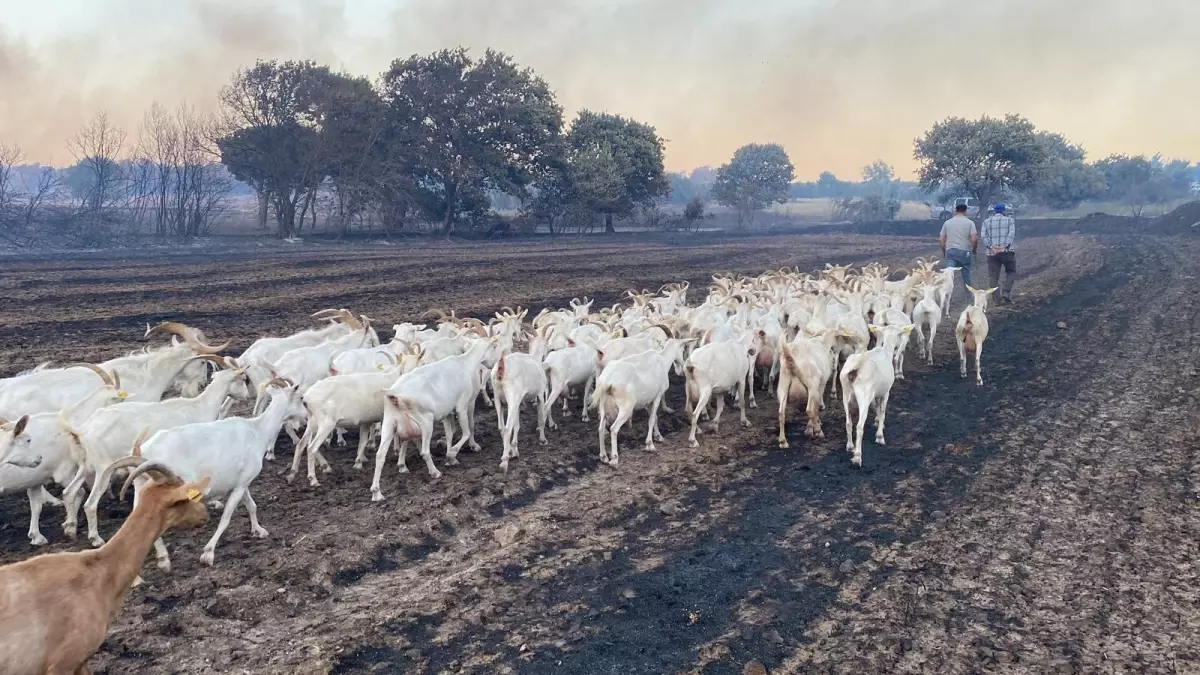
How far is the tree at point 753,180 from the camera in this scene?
73750 mm

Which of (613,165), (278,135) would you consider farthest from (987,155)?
(278,135)

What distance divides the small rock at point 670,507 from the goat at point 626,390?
1320 mm

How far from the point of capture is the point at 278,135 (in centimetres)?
4006

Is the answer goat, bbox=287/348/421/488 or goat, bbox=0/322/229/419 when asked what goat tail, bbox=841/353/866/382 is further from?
goat, bbox=0/322/229/419

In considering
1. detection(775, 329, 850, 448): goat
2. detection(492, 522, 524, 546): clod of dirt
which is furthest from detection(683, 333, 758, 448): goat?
detection(492, 522, 524, 546): clod of dirt

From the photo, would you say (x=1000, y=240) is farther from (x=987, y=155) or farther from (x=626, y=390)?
(x=987, y=155)

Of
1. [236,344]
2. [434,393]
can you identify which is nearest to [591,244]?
[236,344]

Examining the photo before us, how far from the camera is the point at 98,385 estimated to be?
8.70 meters

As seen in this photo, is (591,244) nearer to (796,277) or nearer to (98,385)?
(796,277)

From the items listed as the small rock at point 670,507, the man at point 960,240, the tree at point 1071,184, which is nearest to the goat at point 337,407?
the small rock at point 670,507

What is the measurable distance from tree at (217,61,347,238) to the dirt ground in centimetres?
2903

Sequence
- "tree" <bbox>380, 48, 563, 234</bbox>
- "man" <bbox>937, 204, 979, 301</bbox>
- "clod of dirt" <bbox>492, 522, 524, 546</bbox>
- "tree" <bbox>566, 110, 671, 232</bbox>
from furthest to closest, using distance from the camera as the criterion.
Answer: "tree" <bbox>566, 110, 671, 232</bbox> → "tree" <bbox>380, 48, 563, 234</bbox> → "man" <bbox>937, 204, 979, 301</bbox> → "clod of dirt" <bbox>492, 522, 524, 546</bbox>

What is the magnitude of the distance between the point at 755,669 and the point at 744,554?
1.70 m

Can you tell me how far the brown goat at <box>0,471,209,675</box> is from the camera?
13.0ft
